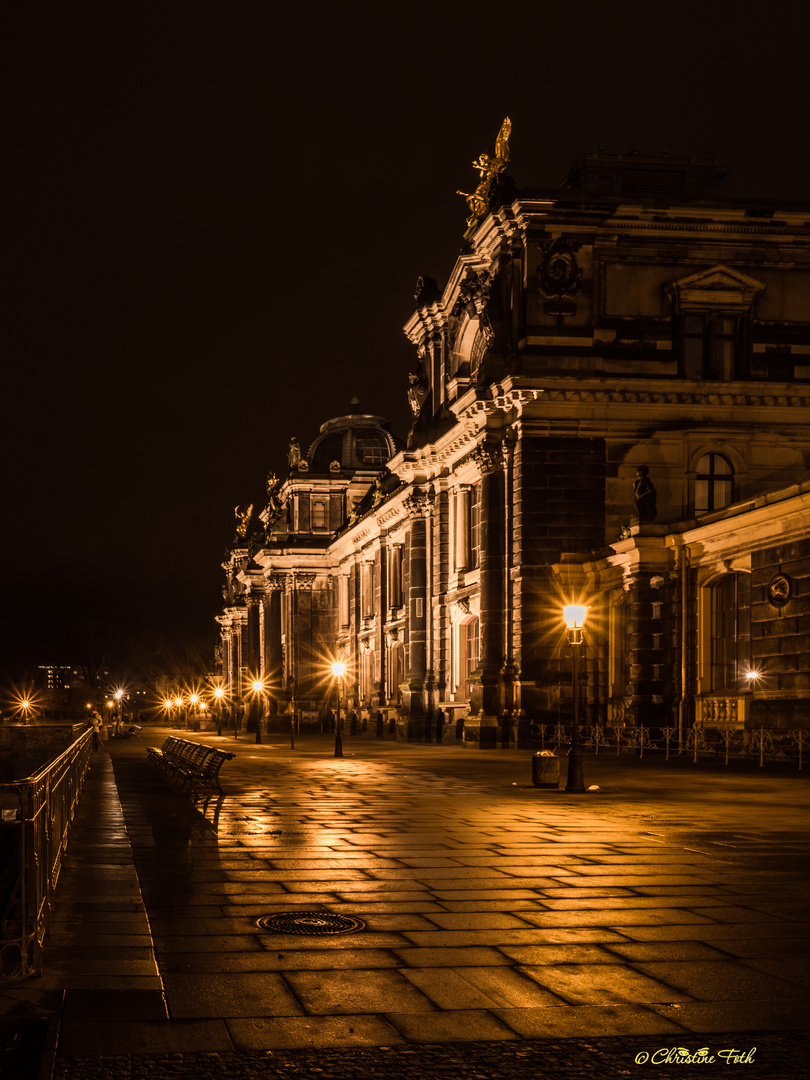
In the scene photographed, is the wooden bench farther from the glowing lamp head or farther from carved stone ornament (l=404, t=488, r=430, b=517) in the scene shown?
carved stone ornament (l=404, t=488, r=430, b=517)

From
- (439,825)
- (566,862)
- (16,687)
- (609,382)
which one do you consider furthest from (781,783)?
(16,687)

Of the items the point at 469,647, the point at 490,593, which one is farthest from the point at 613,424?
the point at 469,647

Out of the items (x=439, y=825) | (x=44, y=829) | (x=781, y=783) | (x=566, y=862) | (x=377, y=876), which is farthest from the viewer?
(x=781, y=783)

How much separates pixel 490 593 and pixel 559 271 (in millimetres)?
10795

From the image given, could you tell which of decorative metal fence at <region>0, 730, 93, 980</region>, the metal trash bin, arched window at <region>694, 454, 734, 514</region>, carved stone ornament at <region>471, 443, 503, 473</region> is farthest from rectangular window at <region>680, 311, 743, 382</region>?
decorative metal fence at <region>0, 730, 93, 980</region>

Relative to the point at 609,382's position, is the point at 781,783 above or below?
below

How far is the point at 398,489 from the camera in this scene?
65438 millimetres

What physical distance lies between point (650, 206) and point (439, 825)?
1255 inches

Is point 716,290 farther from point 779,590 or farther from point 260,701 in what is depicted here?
point 260,701

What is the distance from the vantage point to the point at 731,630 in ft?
114

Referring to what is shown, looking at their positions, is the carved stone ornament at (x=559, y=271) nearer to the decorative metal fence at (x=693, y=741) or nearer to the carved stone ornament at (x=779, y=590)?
the decorative metal fence at (x=693, y=741)

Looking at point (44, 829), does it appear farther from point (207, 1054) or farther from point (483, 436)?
point (483, 436)

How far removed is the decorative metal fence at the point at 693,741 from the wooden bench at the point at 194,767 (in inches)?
460
